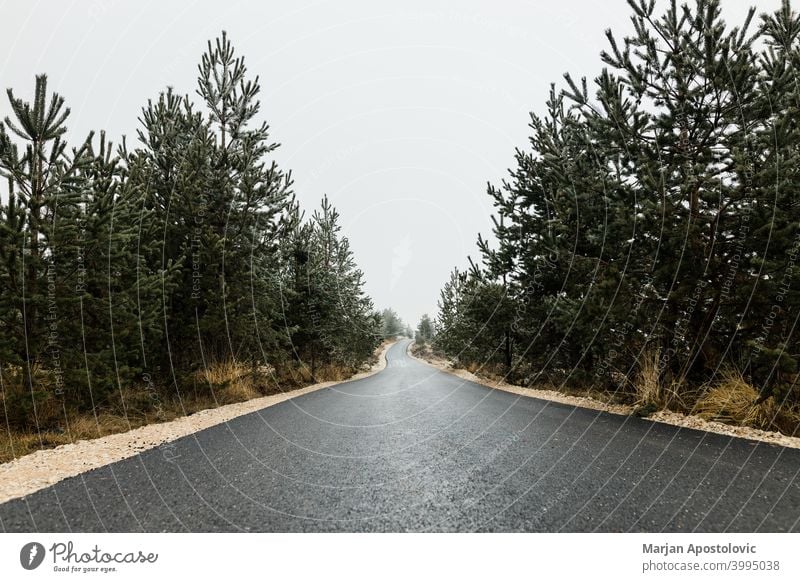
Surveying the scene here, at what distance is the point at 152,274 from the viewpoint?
21.6 feet

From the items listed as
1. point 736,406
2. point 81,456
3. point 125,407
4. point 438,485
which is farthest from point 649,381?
point 125,407

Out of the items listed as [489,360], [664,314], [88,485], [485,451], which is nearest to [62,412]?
[88,485]

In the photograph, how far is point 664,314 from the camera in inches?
255

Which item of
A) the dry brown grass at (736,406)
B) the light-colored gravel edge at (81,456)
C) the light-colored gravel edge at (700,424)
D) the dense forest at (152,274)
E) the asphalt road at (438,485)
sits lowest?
the light-colored gravel edge at (700,424)

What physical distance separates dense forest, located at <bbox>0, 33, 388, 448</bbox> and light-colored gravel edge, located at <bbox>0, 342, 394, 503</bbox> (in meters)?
0.76

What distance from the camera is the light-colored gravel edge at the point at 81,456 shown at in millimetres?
2859

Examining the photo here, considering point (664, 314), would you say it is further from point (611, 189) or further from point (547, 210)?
point (547, 210)

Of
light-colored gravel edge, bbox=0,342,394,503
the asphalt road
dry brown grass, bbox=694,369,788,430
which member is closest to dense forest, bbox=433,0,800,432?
dry brown grass, bbox=694,369,788,430

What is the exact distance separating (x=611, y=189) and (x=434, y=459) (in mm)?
6401

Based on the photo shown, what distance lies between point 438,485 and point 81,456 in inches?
144

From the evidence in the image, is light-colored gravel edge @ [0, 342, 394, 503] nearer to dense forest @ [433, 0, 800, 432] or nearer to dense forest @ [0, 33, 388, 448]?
dense forest @ [0, 33, 388, 448]

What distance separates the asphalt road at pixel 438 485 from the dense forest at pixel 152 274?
2.36 m

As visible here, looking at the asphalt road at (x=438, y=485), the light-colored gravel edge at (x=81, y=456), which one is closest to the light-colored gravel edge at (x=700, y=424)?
the asphalt road at (x=438, y=485)

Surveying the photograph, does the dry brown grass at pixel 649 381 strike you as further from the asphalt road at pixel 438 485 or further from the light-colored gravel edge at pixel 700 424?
the asphalt road at pixel 438 485
